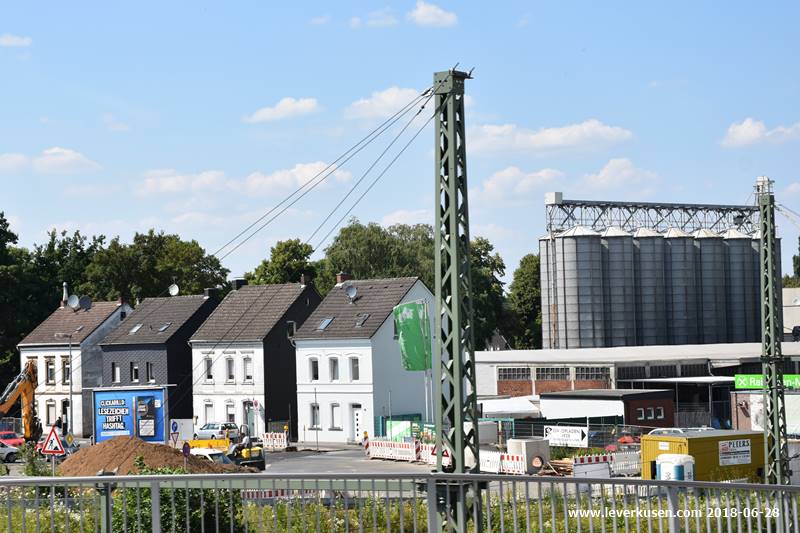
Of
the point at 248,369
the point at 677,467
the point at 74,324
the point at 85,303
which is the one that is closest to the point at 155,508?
the point at 677,467

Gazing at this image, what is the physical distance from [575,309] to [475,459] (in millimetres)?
78774

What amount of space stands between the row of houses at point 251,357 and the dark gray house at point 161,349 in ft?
0.20

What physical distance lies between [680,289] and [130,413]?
59.6m

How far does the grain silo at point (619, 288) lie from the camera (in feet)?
310

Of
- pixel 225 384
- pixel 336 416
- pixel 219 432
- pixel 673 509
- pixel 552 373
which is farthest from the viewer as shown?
pixel 552 373

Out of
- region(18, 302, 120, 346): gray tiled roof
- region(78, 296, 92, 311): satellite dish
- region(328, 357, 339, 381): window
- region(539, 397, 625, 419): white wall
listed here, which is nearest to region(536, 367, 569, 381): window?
region(539, 397, 625, 419): white wall

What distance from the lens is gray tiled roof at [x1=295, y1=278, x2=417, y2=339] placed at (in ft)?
194

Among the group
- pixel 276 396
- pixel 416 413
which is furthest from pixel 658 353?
pixel 276 396

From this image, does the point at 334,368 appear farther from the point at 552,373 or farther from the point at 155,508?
the point at 155,508

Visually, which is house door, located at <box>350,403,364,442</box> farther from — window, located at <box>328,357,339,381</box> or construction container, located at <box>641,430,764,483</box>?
construction container, located at <box>641,430,764,483</box>

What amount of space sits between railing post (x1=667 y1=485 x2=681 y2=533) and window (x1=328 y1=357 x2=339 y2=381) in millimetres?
49016

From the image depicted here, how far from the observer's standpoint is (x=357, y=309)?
60.8 metres

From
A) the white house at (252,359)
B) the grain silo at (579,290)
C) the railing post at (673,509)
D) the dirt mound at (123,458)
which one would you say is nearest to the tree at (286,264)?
the grain silo at (579,290)

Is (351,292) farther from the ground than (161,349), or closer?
farther from the ground
